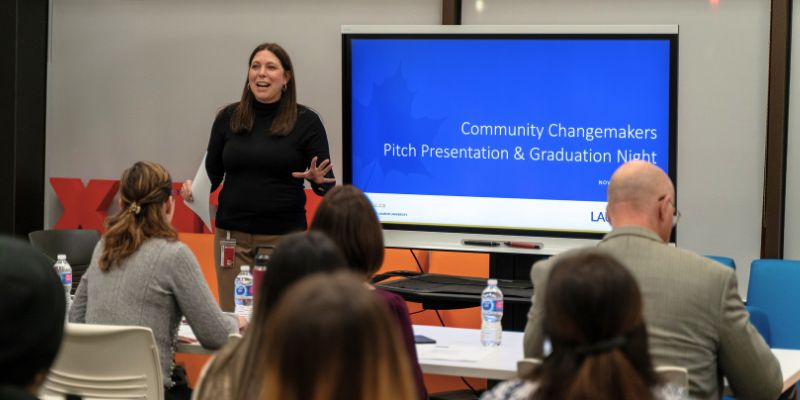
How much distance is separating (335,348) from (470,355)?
2.33 metres

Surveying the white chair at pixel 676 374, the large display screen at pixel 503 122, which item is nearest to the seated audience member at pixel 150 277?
the white chair at pixel 676 374

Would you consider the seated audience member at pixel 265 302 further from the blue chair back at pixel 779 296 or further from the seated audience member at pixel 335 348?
the blue chair back at pixel 779 296

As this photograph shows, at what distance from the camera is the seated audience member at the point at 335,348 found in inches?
49.5

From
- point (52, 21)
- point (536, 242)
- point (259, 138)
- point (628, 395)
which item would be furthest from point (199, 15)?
point (628, 395)

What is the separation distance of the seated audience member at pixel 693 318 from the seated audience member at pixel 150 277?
117cm

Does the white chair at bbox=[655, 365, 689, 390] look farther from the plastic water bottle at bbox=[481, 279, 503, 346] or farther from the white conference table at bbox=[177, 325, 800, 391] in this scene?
the plastic water bottle at bbox=[481, 279, 503, 346]

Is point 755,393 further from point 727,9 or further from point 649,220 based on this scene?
point 727,9

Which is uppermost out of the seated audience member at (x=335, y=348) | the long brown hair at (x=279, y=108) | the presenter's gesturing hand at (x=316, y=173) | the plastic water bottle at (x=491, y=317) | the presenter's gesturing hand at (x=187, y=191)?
the long brown hair at (x=279, y=108)

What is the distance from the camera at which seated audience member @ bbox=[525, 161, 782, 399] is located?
2777 mm

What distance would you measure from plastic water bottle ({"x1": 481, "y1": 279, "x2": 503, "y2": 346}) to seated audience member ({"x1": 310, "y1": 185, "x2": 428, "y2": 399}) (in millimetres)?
927

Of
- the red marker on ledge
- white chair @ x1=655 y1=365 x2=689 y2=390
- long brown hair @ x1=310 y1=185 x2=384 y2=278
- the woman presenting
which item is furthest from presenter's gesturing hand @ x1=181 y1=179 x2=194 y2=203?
white chair @ x1=655 y1=365 x2=689 y2=390

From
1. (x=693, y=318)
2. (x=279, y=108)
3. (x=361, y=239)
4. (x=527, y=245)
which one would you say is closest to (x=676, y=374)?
(x=693, y=318)

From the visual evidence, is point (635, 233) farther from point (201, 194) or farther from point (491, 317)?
point (201, 194)

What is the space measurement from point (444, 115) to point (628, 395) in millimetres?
3817
